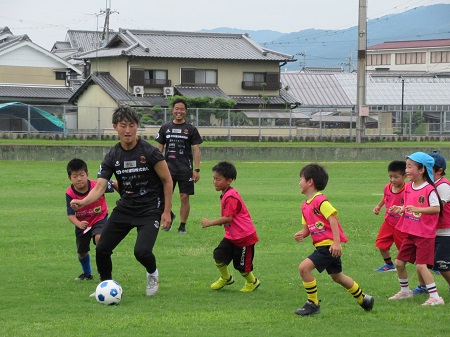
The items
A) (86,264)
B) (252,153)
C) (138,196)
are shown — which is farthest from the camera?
(252,153)

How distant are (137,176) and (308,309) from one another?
2.25 metres

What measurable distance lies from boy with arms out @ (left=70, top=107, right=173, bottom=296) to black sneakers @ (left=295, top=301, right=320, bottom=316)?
167 centimetres

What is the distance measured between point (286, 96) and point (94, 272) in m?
49.4

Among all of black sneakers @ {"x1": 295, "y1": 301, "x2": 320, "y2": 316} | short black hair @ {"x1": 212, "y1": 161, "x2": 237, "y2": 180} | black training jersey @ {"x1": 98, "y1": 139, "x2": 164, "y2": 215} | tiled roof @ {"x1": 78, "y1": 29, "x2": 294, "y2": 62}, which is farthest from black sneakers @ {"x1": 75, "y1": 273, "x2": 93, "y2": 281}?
tiled roof @ {"x1": 78, "y1": 29, "x2": 294, "y2": 62}

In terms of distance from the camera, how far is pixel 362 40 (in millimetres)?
36844

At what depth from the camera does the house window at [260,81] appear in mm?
57625

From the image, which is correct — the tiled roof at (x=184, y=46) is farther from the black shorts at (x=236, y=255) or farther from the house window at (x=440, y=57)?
the house window at (x=440, y=57)

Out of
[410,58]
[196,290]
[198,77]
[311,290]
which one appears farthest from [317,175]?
[410,58]

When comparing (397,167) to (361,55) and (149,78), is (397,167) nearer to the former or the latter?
(361,55)

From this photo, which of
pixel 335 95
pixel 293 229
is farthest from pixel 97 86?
pixel 293 229

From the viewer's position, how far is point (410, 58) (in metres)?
129

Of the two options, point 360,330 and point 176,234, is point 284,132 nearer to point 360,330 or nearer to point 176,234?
point 176,234

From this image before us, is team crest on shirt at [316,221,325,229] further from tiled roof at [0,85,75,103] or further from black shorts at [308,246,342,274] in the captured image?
tiled roof at [0,85,75,103]

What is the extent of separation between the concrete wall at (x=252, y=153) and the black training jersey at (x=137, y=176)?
24.0 m
